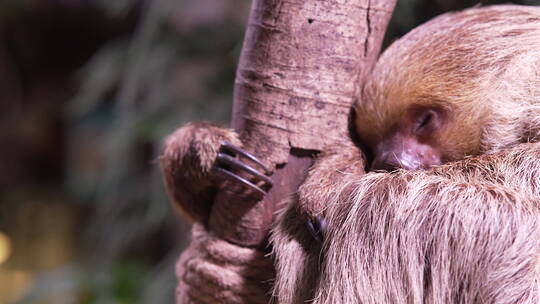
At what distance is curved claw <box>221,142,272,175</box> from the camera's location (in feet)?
3.38

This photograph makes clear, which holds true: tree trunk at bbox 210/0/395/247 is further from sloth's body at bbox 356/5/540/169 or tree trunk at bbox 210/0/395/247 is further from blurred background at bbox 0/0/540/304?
blurred background at bbox 0/0/540/304

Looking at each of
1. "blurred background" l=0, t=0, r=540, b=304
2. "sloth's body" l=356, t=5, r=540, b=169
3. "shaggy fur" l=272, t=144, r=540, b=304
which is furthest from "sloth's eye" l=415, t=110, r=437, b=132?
"blurred background" l=0, t=0, r=540, b=304

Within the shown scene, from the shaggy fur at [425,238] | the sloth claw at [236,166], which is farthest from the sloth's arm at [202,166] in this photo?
the shaggy fur at [425,238]

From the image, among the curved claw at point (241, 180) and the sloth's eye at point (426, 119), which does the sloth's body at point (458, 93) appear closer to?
the sloth's eye at point (426, 119)

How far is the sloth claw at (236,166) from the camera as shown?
103cm

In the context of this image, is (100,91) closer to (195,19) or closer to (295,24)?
(195,19)

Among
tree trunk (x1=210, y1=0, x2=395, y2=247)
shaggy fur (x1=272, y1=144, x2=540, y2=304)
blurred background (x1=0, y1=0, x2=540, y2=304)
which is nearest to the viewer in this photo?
shaggy fur (x1=272, y1=144, x2=540, y2=304)

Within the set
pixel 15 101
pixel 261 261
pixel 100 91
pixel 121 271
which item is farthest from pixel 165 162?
pixel 15 101

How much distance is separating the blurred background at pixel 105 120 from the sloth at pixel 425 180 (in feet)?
1.93

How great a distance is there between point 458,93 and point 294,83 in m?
0.26

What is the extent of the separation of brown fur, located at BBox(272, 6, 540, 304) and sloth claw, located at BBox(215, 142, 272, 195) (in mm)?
62

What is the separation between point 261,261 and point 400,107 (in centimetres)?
33

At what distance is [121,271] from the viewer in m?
2.54

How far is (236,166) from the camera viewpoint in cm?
104
